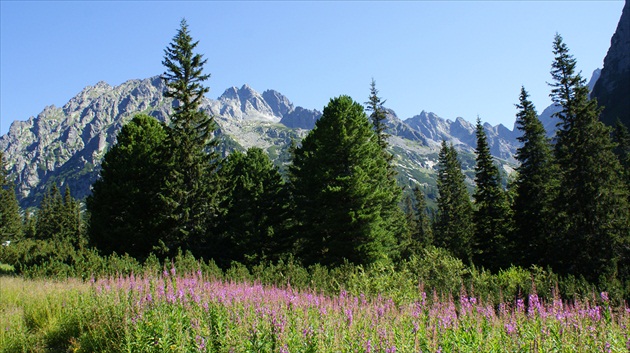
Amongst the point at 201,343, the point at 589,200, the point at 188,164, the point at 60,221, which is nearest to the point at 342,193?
the point at 188,164

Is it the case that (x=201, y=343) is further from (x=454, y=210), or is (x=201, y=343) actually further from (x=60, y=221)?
(x=60, y=221)

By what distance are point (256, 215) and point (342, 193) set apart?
8228 millimetres

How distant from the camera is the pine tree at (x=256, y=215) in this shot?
31172mm

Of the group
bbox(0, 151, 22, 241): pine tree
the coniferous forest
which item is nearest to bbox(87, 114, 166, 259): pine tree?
the coniferous forest

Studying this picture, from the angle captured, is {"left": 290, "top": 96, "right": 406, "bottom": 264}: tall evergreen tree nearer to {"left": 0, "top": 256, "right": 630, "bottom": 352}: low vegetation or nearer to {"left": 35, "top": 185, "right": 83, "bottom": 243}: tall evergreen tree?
{"left": 0, "top": 256, "right": 630, "bottom": 352}: low vegetation

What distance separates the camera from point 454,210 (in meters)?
50.6

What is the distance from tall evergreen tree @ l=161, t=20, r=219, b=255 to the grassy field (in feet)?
70.3

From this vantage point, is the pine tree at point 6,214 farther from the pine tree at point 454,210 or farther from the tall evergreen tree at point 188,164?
the pine tree at point 454,210

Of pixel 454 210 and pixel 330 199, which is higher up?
pixel 330 199

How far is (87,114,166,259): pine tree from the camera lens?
3291 centimetres

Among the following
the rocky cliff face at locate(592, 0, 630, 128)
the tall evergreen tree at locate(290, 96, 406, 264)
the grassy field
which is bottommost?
the grassy field

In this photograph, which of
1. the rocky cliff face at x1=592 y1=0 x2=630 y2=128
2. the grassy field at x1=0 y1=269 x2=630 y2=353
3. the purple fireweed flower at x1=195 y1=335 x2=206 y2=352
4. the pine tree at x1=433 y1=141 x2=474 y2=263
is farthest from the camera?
the rocky cliff face at x1=592 y1=0 x2=630 y2=128

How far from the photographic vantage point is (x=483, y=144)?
40500 mm

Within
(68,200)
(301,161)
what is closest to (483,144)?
(301,161)
